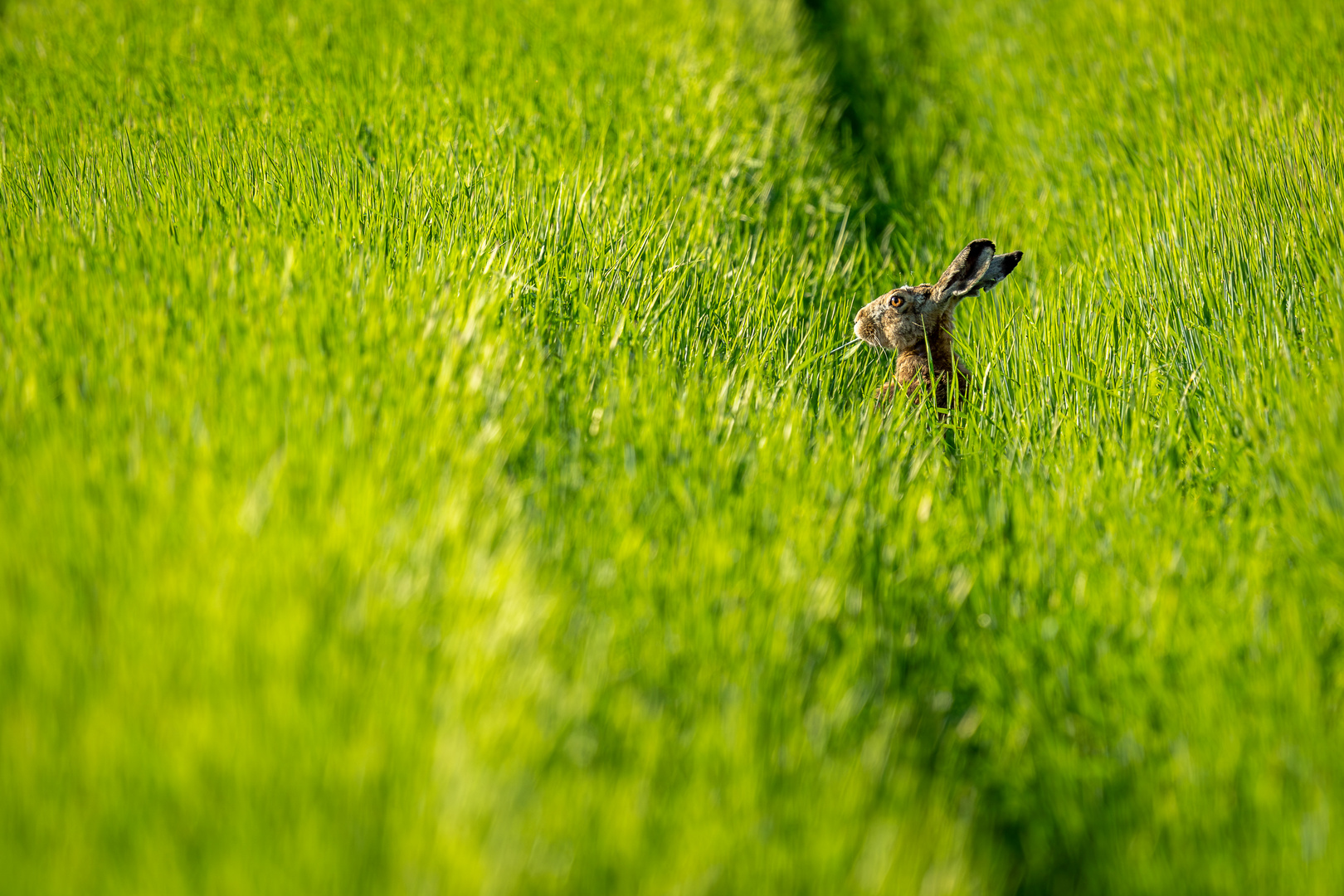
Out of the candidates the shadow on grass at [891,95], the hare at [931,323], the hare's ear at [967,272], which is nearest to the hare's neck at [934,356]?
the hare at [931,323]

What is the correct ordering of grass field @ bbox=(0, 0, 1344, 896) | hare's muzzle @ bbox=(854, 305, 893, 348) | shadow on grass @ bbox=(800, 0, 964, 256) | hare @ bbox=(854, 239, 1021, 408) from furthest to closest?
shadow on grass @ bbox=(800, 0, 964, 256) < hare's muzzle @ bbox=(854, 305, 893, 348) < hare @ bbox=(854, 239, 1021, 408) < grass field @ bbox=(0, 0, 1344, 896)

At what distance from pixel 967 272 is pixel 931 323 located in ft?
0.61

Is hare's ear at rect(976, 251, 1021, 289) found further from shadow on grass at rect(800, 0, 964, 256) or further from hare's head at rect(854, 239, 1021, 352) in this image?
shadow on grass at rect(800, 0, 964, 256)

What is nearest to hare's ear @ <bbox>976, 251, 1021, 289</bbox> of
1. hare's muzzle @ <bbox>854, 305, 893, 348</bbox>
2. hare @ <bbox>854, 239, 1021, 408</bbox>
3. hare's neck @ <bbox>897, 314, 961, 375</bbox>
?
hare @ <bbox>854, 239, 1021, 408</bbox>

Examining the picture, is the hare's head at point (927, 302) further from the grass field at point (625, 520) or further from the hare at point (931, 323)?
the grass field at point (625, 520)

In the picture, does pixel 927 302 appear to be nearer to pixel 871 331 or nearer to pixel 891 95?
pixel 871 331

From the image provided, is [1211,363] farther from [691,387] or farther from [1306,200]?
[691,387]

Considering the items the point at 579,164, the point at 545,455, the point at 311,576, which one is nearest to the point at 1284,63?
the point at 579,164

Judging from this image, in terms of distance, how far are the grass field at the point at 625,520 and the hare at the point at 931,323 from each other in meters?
0.13

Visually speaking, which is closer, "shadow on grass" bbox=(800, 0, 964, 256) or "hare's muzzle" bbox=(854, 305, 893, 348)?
"hare's muzzle" bbox=(854, 305, 893, 348)

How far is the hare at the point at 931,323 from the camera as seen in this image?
2.74 metres

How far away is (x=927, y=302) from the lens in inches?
112

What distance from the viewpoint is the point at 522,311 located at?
257 centimetres

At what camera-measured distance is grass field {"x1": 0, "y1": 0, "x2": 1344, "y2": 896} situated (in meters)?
1.27
